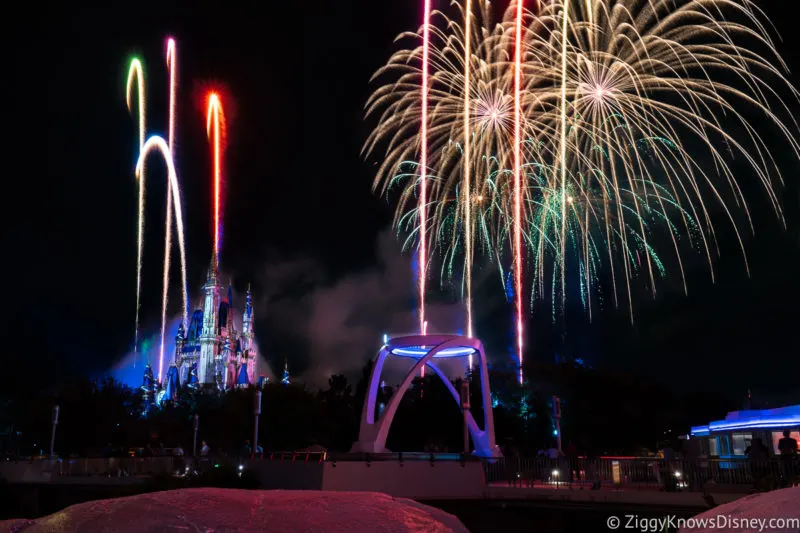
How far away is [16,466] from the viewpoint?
1427 inches

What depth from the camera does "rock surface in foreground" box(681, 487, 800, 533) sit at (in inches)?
238

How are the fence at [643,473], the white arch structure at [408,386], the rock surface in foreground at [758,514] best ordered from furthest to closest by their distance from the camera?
the white arch structure at [408,386] → the fence at [643,473] → the rock surface in foreground at [758,514]

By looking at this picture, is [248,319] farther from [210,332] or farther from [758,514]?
[758,514]

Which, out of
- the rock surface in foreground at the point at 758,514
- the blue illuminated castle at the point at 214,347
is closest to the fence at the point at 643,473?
the rock surface in foreground at the point at 758,514

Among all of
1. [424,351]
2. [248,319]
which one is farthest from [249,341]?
[424,351]

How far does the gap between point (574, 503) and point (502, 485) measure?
4.60m

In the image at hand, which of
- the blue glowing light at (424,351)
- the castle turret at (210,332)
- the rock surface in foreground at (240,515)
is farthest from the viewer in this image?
the castle turret at (210,332)

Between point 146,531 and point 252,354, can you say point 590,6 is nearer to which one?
point 146,531

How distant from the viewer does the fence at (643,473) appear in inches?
760

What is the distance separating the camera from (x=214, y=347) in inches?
7195

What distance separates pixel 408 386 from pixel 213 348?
15438cm

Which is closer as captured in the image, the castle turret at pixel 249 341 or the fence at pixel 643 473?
the fence at pixel 643 473

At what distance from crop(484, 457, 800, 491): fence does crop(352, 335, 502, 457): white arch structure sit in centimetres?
766

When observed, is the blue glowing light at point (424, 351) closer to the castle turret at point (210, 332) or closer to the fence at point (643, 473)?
the fence at point (643, 473)
